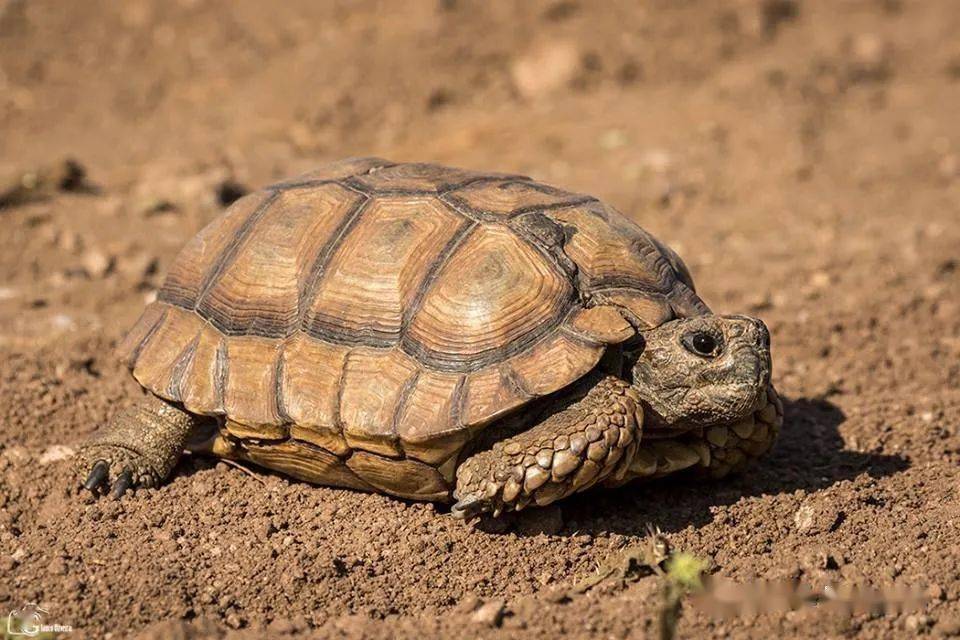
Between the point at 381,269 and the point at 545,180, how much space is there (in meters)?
5.01

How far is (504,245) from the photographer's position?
4.19 meters

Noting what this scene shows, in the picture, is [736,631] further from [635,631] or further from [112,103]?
[112,103]

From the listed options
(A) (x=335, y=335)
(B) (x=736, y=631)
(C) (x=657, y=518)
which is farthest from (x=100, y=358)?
(B) (x=736, y=631)

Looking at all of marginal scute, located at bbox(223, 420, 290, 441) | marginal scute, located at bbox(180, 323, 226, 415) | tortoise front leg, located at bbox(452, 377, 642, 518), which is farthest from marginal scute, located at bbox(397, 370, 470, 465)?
marginal scute, located at bbox(180, 323, 226, 415)

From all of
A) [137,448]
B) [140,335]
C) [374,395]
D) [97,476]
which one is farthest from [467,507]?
[140,335]

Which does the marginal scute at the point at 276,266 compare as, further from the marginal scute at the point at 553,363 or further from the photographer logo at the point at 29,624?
the photographer logo at the point at 29,624

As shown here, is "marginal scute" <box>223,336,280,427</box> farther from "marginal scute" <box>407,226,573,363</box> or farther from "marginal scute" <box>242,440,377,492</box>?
"marginal scute" <box>407,226,573,363</box>

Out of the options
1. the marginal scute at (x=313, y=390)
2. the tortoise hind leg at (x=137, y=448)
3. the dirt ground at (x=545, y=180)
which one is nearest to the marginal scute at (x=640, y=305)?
the dirt ground at (x=545, y=180)

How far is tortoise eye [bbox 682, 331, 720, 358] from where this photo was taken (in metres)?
4.06

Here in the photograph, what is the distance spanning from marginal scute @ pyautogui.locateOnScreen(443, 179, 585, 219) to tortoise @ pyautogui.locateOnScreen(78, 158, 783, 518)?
12mm

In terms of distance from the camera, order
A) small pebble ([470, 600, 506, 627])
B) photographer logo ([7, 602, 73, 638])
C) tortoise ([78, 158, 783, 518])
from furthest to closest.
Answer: tortoise ([78, 158, 783, 518]) < small pebble ([470, 600, 506, 627]) < photographer logo ([7, 602, 73, 638])

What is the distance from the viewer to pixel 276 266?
4.46 meters

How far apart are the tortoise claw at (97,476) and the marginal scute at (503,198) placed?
1.81 metres


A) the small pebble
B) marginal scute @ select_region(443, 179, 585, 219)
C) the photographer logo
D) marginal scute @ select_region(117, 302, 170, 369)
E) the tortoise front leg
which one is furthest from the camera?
marginal scute @ select_region(117, 302, 170, 369)
